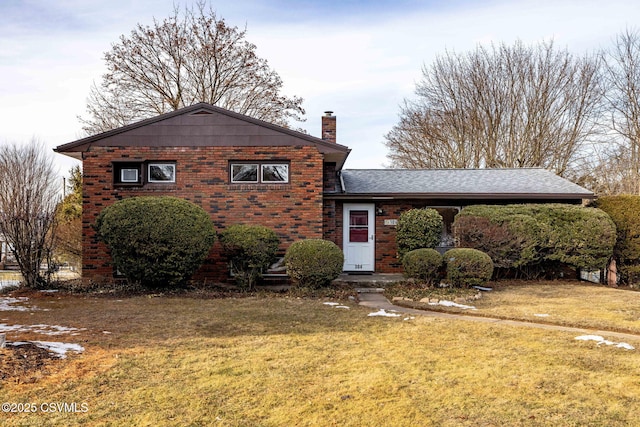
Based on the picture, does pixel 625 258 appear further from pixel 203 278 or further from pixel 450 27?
pixel 203 278

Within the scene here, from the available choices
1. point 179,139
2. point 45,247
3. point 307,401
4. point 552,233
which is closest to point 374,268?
point 552,233

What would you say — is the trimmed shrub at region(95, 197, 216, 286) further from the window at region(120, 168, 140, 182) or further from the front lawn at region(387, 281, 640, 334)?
the front lawn at region(387, 281, 640, 334)

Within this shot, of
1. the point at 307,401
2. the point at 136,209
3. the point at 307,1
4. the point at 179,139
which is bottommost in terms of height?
the point at 307,401

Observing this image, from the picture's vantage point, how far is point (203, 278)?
12.5 meters

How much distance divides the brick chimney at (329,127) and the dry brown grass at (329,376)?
8.41 m

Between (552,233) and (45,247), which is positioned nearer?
(45,247)

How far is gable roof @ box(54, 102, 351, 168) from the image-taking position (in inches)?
496

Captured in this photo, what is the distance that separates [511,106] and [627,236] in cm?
1399

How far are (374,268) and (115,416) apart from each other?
11025 millimetres

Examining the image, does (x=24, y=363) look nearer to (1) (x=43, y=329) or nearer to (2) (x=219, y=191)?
(1) (x=43, y=329)

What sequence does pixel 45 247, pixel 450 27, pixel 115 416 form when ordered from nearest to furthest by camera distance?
pixel 115 416, pixel 45 247, pixel 450 27

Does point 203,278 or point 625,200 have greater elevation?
point 625,200

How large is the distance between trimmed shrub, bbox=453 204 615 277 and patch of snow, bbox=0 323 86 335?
930 cm

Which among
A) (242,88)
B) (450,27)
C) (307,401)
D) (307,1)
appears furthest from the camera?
(242,88)
